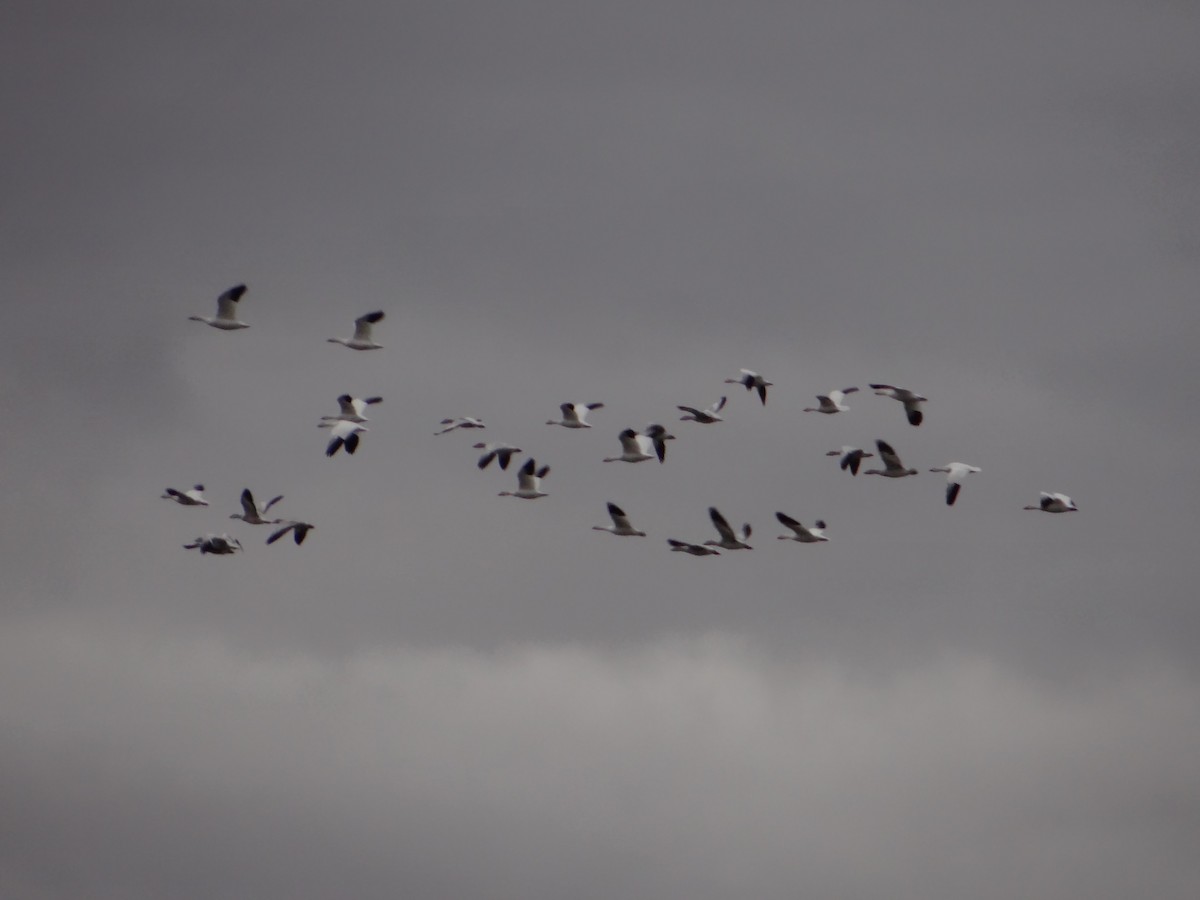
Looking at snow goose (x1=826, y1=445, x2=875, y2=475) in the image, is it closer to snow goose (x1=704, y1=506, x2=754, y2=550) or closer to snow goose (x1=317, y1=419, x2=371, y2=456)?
snow goose (x1=704, y1=506, x2=754, y2=550)

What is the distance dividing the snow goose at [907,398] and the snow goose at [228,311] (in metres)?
18.1

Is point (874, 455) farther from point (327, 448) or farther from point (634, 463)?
point (327, 448)

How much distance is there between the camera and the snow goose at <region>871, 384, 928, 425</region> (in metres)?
78.2

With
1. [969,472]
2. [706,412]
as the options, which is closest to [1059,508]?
[969,472]

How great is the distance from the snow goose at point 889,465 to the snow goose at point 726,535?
422cm

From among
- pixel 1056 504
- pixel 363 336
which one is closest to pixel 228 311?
pixel 363 336

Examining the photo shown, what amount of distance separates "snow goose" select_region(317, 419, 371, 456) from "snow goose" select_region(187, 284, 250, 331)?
387 centimetres

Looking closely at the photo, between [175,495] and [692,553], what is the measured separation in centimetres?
1644

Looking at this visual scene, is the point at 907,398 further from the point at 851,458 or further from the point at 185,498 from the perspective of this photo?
the point at 185,498

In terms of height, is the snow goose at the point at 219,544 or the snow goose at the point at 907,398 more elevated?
the snow goose at the point at 907,398

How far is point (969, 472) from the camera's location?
251 feet

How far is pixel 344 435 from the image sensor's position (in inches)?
3027

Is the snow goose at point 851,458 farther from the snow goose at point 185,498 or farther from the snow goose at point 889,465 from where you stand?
the snow goose at point 185,498

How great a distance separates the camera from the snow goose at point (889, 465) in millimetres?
79312
